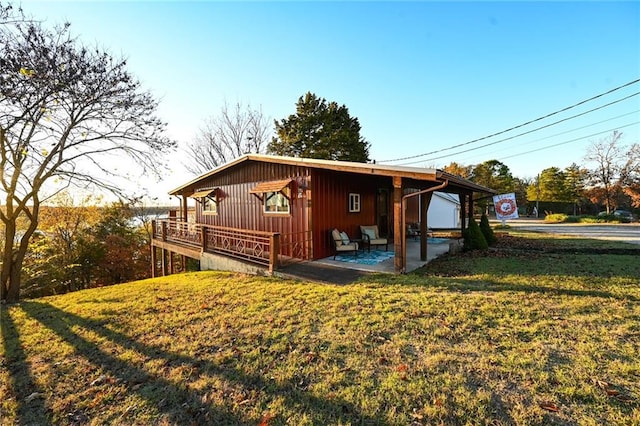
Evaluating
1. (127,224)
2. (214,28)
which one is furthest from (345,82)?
(127,224)

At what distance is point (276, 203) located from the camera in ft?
29.9

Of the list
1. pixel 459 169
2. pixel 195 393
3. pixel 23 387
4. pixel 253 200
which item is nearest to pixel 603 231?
pixel 459 169

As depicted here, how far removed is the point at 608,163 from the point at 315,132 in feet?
98.3

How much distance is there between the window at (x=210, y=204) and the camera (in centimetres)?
1187

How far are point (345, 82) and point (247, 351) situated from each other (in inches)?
558

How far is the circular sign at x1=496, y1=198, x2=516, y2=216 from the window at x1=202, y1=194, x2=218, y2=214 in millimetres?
18384

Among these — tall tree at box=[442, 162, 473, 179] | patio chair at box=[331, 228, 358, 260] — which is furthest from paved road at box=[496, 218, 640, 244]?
tall tree at box=[442, 162, 473, 179]

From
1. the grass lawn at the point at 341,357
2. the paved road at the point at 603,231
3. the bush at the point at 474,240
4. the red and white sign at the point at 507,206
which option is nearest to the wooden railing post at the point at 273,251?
the grass lawn at the point at 341,357

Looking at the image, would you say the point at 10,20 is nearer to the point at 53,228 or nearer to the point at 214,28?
the point at 214,28

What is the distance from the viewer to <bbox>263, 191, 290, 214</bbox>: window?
8.76 m

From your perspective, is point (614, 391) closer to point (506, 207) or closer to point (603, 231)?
point (506, 207)

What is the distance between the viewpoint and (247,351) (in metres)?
3.25

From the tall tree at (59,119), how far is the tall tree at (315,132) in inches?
621

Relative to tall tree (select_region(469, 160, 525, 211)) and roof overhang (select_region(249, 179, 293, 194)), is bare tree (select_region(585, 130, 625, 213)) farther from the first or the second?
roof overhang (select_region(249, 179, 293, 194))
